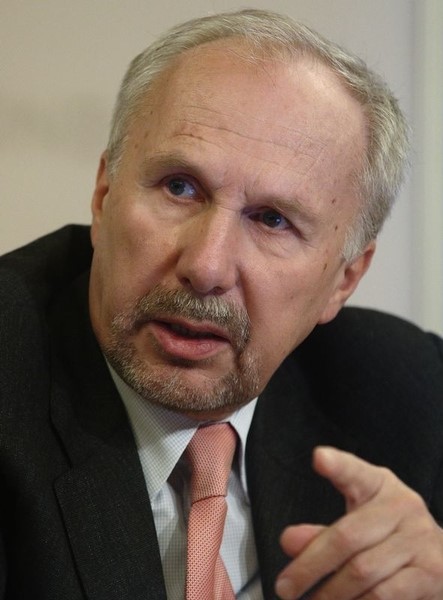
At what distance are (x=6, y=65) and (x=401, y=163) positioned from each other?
2.82ft

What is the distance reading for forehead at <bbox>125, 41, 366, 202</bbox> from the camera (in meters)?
1.04

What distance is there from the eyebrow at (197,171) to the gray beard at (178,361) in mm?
161

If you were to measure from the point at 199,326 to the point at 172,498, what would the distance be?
28 centimetres

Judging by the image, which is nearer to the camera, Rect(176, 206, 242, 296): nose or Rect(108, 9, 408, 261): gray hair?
Rect(176, 206, 242, 296): nose

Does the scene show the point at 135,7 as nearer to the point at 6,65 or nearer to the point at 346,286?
the point at 6,65

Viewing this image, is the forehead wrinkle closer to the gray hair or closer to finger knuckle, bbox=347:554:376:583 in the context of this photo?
the gray hair

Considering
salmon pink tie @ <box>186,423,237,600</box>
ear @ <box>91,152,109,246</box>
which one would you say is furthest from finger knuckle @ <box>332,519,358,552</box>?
ear @ <box>91,152,109,246</box>

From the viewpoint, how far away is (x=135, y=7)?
1670mm

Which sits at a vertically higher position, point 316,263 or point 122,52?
point 122,52

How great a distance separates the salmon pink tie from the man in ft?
0.09

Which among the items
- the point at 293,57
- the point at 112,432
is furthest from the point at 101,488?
the point at 293,57

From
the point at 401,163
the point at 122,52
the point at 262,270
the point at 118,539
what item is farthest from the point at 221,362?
the point at 122,52

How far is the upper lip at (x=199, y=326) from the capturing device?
0.98m

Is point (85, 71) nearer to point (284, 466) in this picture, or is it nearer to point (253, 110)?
point (253, 110)
